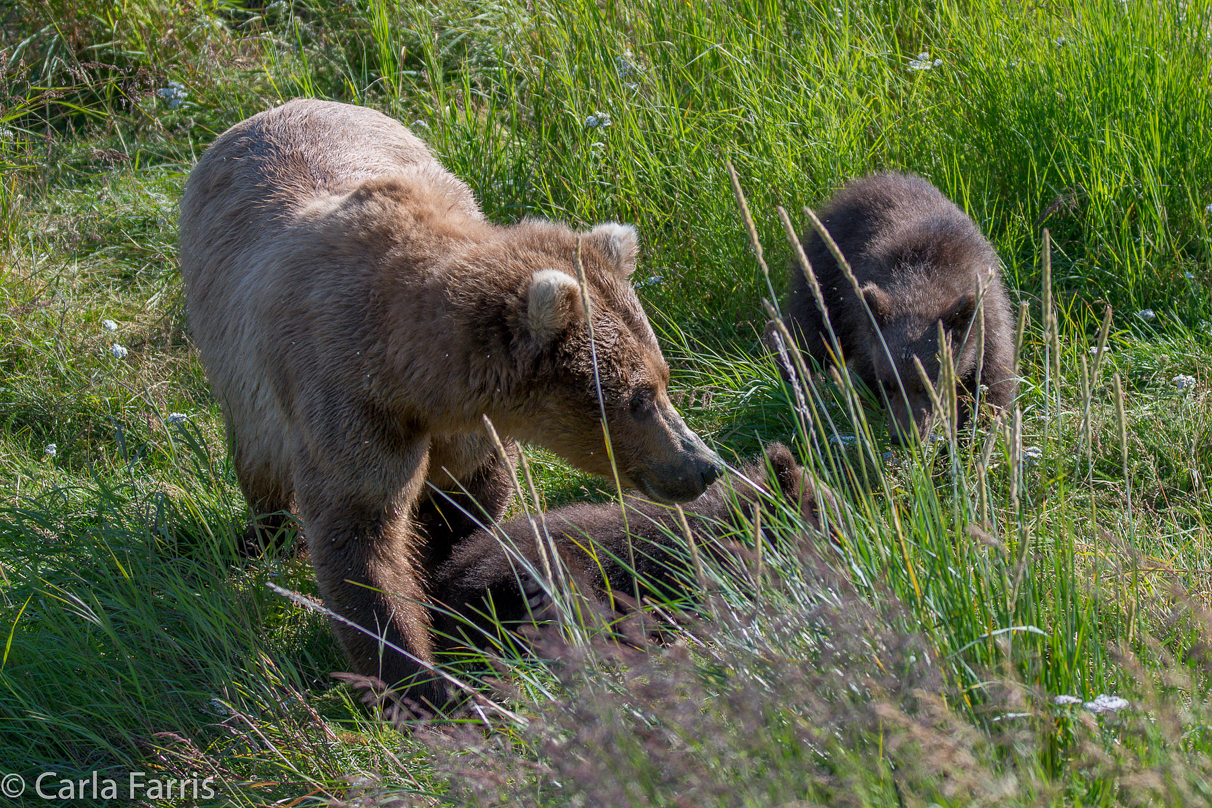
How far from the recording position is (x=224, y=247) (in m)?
4.65

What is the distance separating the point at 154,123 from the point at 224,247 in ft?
12.9

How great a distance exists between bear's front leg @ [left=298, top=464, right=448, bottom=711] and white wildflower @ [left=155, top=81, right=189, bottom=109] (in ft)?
16.4

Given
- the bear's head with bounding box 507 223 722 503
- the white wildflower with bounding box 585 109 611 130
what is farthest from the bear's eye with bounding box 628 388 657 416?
the white wildflower with bounding box 585 109 611 130

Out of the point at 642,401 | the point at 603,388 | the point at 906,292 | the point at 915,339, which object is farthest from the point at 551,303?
the point at 906,292

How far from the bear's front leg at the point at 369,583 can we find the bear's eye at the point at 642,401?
858 mm

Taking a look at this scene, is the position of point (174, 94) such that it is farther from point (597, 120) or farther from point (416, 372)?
point (416, 372)

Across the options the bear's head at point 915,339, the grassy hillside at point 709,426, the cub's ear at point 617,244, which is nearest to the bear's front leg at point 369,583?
the grassy hillside at point 709,426

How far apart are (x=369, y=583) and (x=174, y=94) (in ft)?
18.0

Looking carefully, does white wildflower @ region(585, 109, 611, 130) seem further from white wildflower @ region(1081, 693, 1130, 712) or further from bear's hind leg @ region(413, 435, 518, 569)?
white wildflower @ region(1081, 693, 1130, 712)

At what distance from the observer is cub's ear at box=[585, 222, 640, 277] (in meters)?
3.74

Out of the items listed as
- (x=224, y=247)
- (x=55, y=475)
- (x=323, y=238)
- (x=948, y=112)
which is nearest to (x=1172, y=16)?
(x=948, y=112)

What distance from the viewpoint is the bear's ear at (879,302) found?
4828 millimetres

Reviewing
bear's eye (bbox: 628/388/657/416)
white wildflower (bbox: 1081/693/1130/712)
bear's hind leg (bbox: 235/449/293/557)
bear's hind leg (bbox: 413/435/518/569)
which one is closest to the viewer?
white wildflower (bbox: 1081/693/1130/712)

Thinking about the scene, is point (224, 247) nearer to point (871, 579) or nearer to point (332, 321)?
point (332, 321)
